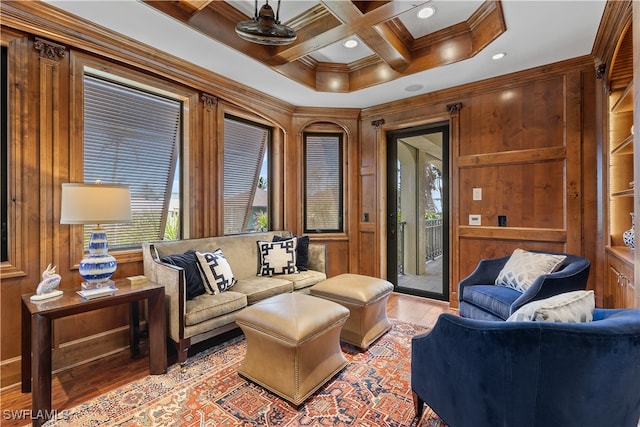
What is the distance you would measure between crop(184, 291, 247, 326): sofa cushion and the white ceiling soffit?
2302mm

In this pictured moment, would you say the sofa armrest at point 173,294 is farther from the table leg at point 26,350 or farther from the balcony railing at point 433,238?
the balcony railing at point 433,238

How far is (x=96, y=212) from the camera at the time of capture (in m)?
2.04

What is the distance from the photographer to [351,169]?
4547 millimetres

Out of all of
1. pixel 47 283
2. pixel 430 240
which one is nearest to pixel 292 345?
pixel 47 283

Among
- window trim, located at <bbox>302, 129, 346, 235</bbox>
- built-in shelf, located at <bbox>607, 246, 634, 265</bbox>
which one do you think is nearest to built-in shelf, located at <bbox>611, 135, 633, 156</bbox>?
built-in shelf, located at <bbox>607, 246, 634, 265</bbox>

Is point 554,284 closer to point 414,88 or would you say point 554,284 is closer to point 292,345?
point 292,345

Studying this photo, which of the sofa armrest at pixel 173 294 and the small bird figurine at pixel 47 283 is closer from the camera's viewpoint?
the small bird figurine at pixel 47 283

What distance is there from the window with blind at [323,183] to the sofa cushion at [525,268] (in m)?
2.37

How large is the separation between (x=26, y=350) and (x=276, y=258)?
214cm

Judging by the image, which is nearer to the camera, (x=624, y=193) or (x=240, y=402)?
(x=240, y=402)

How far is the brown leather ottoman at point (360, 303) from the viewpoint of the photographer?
2.62 m

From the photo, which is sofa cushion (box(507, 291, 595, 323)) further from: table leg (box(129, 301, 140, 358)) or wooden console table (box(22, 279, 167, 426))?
table leg (box(129, 301, 140, 358))

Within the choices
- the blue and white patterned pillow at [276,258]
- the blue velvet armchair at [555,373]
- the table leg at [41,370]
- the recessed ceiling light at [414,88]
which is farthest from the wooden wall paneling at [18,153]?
the recessed ceiling light at [414,88]

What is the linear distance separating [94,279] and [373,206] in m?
3.41
